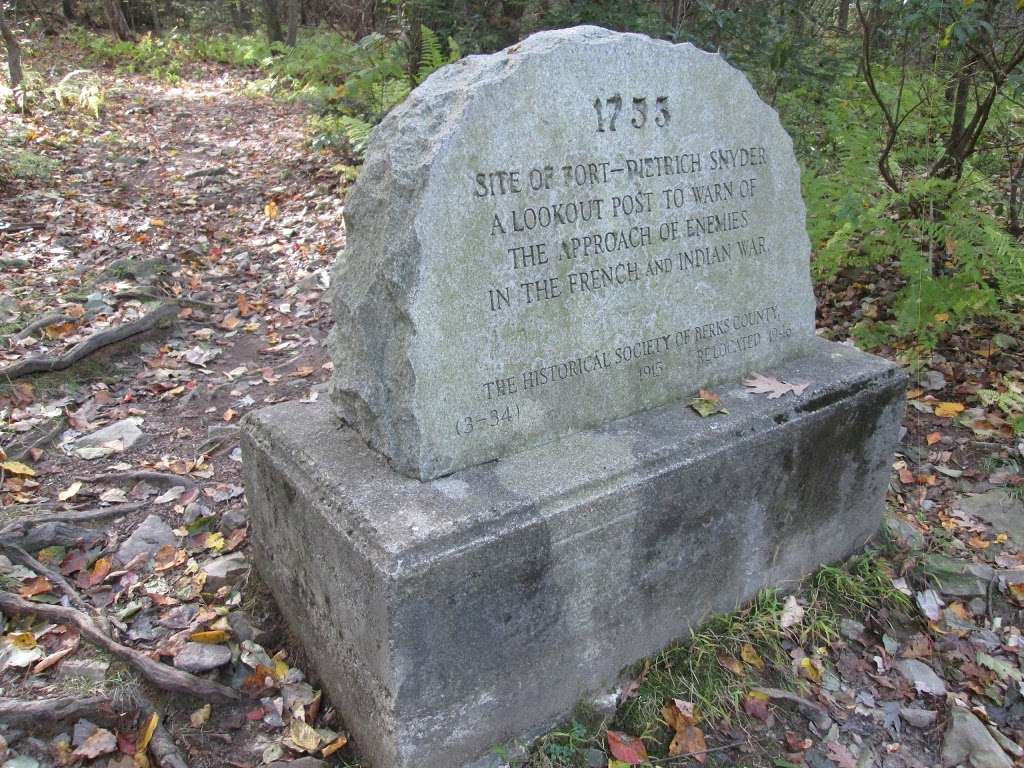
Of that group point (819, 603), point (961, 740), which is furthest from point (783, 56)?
point (961, 740)

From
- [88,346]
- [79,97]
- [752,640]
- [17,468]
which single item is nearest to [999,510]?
[752,640]

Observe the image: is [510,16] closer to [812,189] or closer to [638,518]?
[812,189]

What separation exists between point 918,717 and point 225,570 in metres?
2.74

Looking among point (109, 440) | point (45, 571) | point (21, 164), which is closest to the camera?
point (45, 571)

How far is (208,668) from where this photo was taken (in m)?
2.74

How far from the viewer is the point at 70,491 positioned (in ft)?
12.1

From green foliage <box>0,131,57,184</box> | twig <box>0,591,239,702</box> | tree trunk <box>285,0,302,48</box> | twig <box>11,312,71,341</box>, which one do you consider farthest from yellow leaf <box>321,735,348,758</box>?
tree trunk <box>285,0,302,48</box>

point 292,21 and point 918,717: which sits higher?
point 292,21

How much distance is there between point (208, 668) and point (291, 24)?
54.0 ft

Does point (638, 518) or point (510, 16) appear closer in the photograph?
point (638, 518)

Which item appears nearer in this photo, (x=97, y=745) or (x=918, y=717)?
(x=97, y=745)

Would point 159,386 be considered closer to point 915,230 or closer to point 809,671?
point 809,671

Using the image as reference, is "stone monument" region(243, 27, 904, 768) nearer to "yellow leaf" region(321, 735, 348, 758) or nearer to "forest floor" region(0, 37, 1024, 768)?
"yellow leaf" region(321, 735, 348, 758)

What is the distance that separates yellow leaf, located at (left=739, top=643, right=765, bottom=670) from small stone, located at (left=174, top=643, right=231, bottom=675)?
190 centimetres
